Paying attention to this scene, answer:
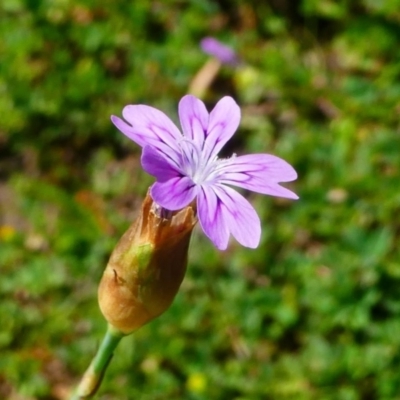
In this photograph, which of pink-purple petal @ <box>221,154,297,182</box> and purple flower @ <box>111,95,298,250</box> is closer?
purple flower @ <box>111,95,298,250</box>

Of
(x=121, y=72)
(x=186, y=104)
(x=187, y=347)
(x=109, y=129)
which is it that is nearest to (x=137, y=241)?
(x=186, y=104)

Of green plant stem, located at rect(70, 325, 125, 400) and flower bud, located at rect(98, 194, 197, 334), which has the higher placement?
flower bud, located at rect(98, 194, 197, 334)

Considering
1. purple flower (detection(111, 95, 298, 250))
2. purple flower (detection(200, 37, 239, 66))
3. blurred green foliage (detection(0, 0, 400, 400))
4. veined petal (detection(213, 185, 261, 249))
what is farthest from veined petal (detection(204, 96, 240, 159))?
purple flower (detection(200, 37, 239, 66))

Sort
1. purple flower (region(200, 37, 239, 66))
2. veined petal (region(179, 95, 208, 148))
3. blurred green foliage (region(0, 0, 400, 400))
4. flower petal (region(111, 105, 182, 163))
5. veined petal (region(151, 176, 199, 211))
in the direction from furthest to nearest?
purple flower (region(200, 37, 239, 66)), blurred green foliage (region(0, 0, 400, 400)), veined petal (region(179, 95, 208, 148)), flower petal (region(111, 105, 182, 163)), veined petal (region(151, 176, 199, 211))

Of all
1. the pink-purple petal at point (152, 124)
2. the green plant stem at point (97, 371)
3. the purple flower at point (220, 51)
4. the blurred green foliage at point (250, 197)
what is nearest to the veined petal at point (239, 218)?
the pink-purple petal at point (152, 124)

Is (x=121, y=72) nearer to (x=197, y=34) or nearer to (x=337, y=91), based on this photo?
(x=197, y=34)

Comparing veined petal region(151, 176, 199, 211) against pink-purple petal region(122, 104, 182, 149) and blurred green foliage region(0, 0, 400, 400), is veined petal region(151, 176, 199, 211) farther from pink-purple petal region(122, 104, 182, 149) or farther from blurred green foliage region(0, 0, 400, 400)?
blurred green foliage region(0, 0, 400, 400)

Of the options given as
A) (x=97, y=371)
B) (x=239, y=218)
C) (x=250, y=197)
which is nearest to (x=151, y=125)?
(x=239, y=218)

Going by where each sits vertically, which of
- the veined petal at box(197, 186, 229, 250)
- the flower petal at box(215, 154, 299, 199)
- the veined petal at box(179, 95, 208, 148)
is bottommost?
the veined petal at box(197, 186, 229, 250)
